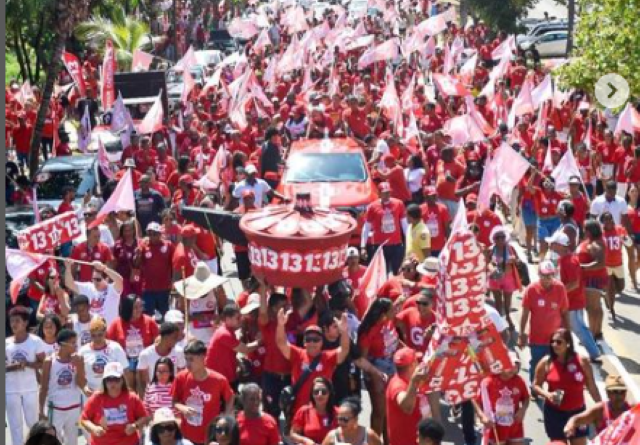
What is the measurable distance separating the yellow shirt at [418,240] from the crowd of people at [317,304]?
0.02 m

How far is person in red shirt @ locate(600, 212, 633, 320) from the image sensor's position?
47.1 ft

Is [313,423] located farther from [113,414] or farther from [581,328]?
[581,328]

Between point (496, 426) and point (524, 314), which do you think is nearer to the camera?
point (496, 426)

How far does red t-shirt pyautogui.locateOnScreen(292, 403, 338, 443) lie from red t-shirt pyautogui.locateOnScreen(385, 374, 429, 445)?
45 cm

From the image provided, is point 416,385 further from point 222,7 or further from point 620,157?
point 222,7

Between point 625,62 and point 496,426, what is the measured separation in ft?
42.0

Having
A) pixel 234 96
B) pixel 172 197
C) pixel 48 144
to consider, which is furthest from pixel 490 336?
pixel 48 144

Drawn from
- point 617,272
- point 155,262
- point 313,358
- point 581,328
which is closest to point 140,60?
point 155,262

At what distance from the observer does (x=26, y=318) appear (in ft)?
35.3

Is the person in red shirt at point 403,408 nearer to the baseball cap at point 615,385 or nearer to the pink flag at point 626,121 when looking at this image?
the baseball cap at point 615,385

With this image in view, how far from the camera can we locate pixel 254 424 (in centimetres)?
884

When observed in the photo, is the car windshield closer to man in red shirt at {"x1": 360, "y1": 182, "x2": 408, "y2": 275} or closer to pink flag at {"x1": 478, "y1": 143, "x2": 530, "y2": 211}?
man in red shirt at {"x1": 360, "y1": 182, "x2": 408, "y2": 275}

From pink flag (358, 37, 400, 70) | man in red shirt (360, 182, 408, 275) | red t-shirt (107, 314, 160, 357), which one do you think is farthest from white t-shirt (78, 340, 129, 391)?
pink flag (358, 37, 400, 70)

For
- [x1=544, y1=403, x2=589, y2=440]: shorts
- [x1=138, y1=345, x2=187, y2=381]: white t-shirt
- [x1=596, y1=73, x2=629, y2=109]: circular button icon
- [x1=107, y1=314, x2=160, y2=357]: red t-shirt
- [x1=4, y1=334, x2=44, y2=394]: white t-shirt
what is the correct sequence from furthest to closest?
[x1=596, y1=73, x2=629, y2=109]: circular button icon → [x1=107, y1=314, x2=160, y2=357]: red t-shirt → [x1=4, y1=334, x2=44, y2=394]: white t-shirt → [x1=138, y1=345, x2=187, y2=381]: white t-shirt → [x1=544, y1=403, x2=589, y2=440]: shorts
